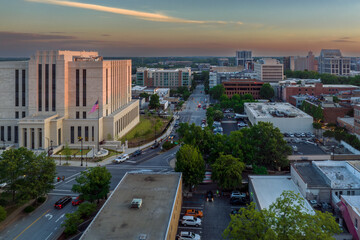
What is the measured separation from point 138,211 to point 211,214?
10.0 metres

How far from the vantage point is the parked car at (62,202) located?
3628cm

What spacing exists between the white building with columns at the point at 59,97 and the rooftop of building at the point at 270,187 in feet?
115

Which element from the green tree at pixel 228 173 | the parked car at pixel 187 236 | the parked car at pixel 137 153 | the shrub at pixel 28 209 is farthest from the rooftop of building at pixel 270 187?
the parked car at pixel 137 153

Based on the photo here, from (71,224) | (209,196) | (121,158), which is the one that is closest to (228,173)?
(209,196)

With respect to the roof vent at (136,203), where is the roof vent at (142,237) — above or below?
below

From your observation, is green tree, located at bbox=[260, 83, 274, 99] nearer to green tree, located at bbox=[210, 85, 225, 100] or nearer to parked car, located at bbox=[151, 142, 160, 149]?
green tree, located at bbox=[210, 85, 225, 100]

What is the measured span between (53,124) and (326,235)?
2024 inches

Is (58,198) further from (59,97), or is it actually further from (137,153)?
(59,97)

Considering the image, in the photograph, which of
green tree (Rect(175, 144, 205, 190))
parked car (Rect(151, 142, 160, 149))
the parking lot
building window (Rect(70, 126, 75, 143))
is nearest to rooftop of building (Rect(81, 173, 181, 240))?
green tree (Rect(175, 144, 205, 190))

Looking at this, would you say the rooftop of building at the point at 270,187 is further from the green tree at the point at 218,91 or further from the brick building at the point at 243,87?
the brick building at the point at 243,87

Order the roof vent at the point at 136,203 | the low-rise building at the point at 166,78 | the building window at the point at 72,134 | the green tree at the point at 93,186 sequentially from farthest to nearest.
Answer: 1. the low-rise building at the point at 166,78
2. the building window at the point at 72,134
3. the green tree at the point at 93,186
4. the roof vent at the point at 136,203

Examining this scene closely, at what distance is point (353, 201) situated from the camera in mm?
30250

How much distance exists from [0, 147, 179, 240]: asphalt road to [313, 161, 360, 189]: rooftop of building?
73.1 feet

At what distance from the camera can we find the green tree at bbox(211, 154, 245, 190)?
3841 centimetres
